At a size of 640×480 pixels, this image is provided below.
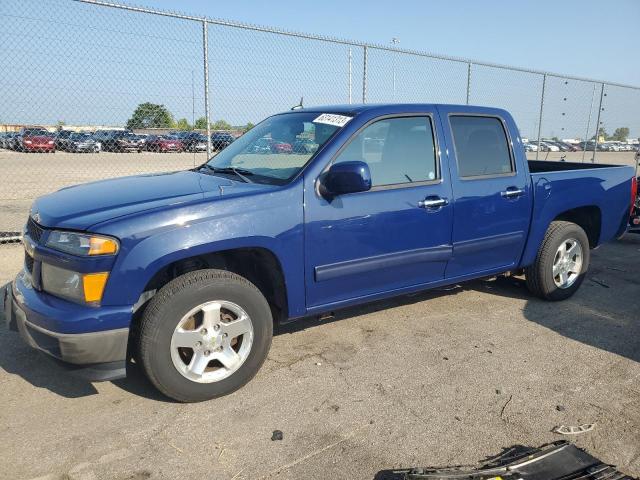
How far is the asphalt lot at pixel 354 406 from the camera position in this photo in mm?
2518

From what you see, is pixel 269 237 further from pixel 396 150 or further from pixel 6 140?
pixel 6 140

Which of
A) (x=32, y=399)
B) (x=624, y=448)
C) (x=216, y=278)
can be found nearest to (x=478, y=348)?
(x=624, y=448)

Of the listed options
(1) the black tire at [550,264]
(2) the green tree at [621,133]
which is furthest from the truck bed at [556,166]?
(2) the green tree at [621,133]

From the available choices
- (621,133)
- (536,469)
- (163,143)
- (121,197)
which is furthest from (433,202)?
(621,133)

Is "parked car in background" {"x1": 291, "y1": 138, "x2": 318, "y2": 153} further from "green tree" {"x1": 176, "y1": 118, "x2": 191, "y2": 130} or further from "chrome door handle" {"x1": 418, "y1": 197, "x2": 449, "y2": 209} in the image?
"green tree" {"x1": 176, "y1": 118, "x2": 191, "y2": 130}

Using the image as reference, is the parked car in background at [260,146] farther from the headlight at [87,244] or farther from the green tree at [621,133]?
the green tree at [621,133]

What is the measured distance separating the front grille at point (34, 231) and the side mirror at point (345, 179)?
1.68 meters

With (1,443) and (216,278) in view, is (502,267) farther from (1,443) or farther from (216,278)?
(1,443)

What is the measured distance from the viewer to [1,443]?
261 cm

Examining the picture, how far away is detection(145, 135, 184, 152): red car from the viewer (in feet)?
29.5

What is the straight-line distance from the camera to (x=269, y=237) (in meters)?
3.10

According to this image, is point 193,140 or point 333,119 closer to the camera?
point 333,119

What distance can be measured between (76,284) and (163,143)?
734 cm

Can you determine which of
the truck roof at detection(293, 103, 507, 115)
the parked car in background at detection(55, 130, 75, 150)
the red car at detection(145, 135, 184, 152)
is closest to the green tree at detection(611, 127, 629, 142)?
the red car at detection(145, 135, 184, 152)
